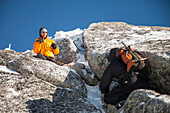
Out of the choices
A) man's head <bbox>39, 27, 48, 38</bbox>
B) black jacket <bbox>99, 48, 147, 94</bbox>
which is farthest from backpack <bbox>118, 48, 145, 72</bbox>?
man's head <bbox>39, 27, 48, 38</bbox>

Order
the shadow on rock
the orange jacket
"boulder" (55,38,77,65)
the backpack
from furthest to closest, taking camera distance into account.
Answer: "boulder" (55,38,77,65)
the orange jacket
the shadow on rock
the backpack

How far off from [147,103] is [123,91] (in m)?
1.34

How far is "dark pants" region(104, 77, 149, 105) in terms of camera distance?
16.9 ft

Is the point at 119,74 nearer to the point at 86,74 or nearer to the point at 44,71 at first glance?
the point at 86,74

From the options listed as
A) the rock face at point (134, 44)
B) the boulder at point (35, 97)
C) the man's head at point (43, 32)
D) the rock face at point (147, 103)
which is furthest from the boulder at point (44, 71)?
the rock face at point (147, 103)

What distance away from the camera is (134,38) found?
377 inches

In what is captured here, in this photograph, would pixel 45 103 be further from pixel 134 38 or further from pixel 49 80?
pixel 134 38

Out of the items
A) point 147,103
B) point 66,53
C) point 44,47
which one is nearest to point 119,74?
point 147,103

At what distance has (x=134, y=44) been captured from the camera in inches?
333

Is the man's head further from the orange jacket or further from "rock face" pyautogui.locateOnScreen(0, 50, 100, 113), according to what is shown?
"rock face" pyautogui.locateOnScreen(0, 50, 100, 113)

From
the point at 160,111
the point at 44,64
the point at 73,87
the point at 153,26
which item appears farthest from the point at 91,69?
the point at 153,26

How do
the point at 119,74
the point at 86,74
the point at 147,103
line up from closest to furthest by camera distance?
the point at 147,103, the point at 119,74, the point at 86,74

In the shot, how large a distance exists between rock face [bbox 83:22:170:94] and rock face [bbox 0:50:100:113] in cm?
160

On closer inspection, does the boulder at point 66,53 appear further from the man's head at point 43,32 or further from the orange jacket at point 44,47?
the man's head at point 43,32
